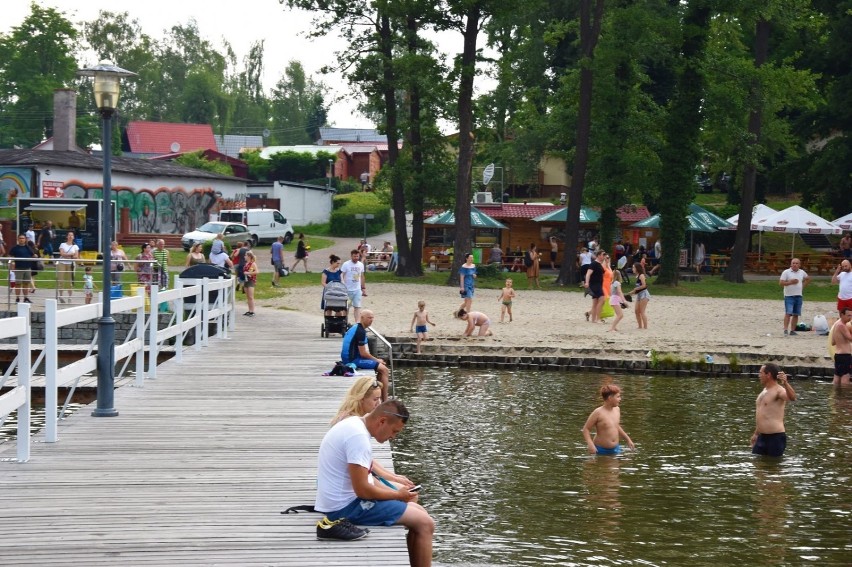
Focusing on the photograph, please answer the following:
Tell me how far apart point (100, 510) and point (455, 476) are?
5.72m

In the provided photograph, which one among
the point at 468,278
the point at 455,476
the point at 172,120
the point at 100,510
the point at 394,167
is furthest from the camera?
the point at 172,120

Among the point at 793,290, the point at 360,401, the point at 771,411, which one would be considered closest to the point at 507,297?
the point at 793,290

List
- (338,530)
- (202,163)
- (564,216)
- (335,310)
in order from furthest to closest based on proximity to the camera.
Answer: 1. (202,163)
2. (564,216)
3. (335,310)
4. (338,530)

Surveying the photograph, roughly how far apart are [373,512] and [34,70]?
89.2 m

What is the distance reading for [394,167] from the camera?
145 ft

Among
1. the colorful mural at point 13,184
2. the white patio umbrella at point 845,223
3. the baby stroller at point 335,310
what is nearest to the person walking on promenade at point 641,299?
the baby stroller at point 335,310

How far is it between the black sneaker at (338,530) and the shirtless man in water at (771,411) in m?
8.09

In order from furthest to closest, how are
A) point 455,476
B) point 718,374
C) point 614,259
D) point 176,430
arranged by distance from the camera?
point 614,259 → point 718,374 → point 455,476 → point 176,430

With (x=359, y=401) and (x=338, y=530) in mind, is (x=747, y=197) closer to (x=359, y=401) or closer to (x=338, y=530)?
(x=359, y=401)

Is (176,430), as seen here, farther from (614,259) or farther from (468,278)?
(614,259)

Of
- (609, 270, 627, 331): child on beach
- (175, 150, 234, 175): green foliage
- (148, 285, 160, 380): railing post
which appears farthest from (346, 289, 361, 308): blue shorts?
(175, 150, 234, 175): green foliage

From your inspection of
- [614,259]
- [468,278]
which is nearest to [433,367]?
[468,278]

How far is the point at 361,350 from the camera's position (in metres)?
16.2

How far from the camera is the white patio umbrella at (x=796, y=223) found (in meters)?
44.2
